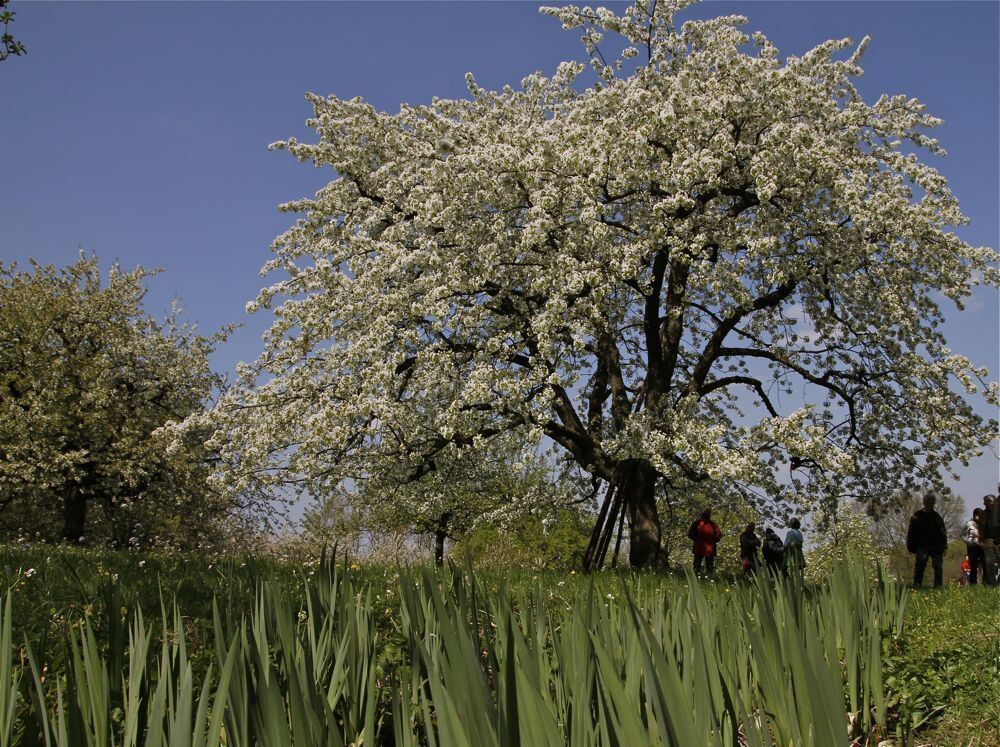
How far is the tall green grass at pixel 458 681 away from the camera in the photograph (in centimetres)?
148

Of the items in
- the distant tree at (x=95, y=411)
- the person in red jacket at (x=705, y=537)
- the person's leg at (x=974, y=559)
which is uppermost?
the distant tree at (x=95, y=411)

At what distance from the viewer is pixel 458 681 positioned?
1483 millimetres

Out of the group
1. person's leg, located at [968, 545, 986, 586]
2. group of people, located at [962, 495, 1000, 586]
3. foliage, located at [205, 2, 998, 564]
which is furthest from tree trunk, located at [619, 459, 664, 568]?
person's leg, located at [968, 545, 986, 586]

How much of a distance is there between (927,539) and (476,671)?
13988 millimetres

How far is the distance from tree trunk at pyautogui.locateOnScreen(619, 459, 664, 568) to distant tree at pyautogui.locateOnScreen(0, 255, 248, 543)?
12.3 meters

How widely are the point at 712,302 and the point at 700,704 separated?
12.9m

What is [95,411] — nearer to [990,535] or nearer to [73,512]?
[73,512]

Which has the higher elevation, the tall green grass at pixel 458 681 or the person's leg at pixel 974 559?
the tall green grass at pixel 458 681

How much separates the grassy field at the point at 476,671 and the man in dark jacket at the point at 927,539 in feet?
27.6

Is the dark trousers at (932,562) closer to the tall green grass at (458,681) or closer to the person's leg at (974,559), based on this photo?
the person's leg at (974,559)

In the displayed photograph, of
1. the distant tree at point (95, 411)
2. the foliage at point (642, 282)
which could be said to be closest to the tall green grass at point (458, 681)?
the foliage at point (642, 282)

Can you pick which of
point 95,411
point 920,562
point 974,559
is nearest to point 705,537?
point 920,562

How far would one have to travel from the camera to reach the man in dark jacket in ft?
42.4

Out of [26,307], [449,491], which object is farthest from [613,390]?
[26,307]
